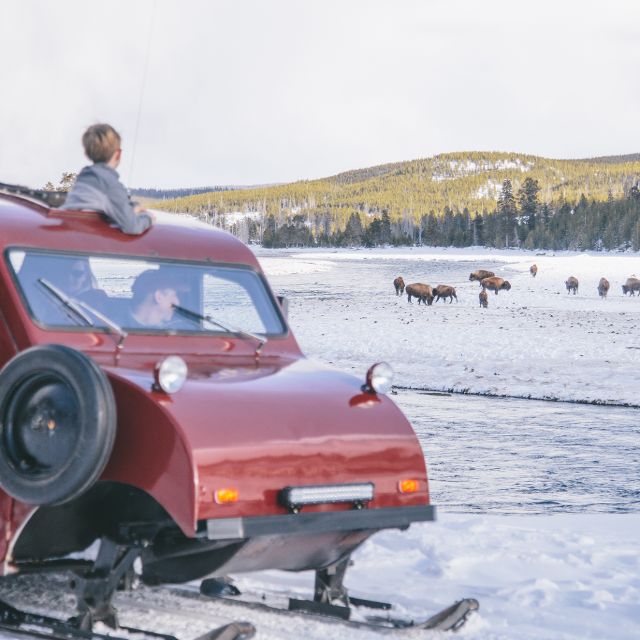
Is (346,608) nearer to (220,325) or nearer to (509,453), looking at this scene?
(220,325)

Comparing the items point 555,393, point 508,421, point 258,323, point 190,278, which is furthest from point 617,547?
point 555,393

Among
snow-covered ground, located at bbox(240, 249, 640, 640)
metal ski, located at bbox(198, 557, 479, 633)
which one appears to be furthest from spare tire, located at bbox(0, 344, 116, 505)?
metal ski, located at bbox(198, 557, 479, 633)

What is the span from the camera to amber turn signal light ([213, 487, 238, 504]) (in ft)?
16.1

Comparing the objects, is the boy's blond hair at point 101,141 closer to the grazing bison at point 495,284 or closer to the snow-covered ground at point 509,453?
the snow-covered ground at point 509,453

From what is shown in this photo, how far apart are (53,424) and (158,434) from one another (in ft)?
1.57

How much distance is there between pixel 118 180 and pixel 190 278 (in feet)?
2.34

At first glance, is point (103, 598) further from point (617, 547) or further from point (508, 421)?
point (508, 421)

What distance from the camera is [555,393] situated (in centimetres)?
1894

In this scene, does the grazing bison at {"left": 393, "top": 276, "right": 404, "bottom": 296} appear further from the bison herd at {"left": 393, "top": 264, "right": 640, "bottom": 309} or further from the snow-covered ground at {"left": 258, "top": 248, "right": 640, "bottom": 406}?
the snow-covered ground at {"left": 258, "top": 248, "right": 640, "bottom": 406}

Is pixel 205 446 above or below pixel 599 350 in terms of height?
above

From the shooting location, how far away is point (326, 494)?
5.25 m

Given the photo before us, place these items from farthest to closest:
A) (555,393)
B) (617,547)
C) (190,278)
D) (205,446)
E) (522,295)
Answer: (522,295) < (555,393) < (617,547) < (190,278) < (205,446)

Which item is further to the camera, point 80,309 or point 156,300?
point 156,300

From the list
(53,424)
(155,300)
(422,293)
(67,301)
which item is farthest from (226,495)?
(422,293)
